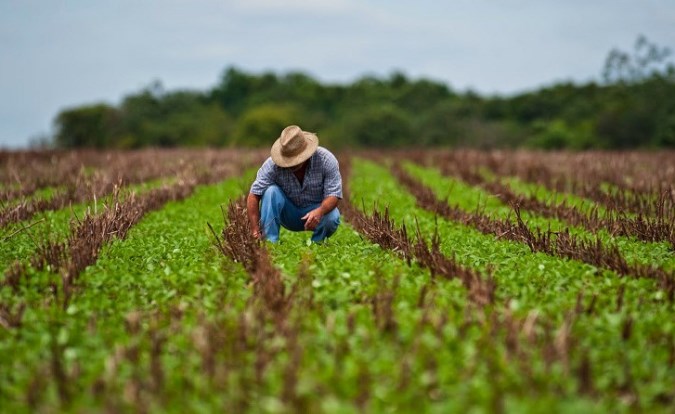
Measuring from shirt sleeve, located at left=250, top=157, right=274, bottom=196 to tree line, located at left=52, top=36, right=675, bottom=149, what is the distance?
44.6 metres

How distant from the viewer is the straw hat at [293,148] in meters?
6.90

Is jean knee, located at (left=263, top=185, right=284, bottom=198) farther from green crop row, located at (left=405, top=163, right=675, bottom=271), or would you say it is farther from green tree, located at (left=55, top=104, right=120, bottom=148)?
green tree, located at (left=55, top=104, right=120, bottom=148)

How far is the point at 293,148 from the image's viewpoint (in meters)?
6.94

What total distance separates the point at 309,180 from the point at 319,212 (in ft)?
1.67

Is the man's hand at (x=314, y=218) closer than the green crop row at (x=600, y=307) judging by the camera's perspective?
No

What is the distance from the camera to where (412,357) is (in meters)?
3.84

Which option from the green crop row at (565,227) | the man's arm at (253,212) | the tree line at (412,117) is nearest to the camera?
the green crop row at (565,227)

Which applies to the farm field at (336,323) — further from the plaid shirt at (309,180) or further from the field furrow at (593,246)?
the plaid shirt at (309,180)

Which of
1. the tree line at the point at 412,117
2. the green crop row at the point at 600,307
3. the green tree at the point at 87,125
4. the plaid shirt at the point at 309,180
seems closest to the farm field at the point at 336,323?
the green crop row at the point at 600,307

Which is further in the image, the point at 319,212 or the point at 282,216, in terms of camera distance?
the point at 282,216

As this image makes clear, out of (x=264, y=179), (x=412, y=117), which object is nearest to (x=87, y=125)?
(x=412, y=117)

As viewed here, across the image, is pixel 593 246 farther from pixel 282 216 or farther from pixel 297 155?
pixel 282 216

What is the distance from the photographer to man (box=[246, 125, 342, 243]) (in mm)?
6969

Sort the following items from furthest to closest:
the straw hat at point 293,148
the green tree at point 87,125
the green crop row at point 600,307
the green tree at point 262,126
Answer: the green tree at point 87,125 < the green tree at point 262,126 < the straw hat at point 293,148 < the green crop row at point 600,307
